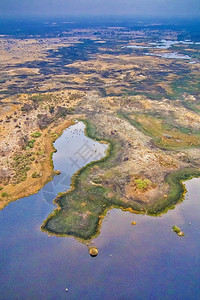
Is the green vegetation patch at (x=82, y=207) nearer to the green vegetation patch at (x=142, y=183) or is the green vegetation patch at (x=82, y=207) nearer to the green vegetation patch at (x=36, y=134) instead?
the green vegetation patch at (x=142, y=183)

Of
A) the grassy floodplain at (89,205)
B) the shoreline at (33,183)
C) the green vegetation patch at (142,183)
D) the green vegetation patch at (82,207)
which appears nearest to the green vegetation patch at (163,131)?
the grassy floodplain at (89,205)

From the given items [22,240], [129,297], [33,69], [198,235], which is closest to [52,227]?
[22,240]

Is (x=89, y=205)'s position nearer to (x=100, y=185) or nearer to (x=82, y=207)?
(x=82, y=207)

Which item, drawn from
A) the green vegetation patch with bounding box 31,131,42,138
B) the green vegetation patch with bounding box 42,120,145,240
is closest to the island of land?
the green vegetation patch with bounding box 31,131,42,138

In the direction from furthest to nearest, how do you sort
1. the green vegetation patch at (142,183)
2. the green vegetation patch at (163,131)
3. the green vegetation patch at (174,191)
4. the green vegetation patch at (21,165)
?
the green vegetation patch at (163,131) → the green vegetation patch at (21,165) → the green vegetation patch at (142,183) → the green vegetation patch at (174,191)

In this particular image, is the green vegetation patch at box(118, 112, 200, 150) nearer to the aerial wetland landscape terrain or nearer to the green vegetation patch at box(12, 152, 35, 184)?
the aerial wetland landscape terrain
